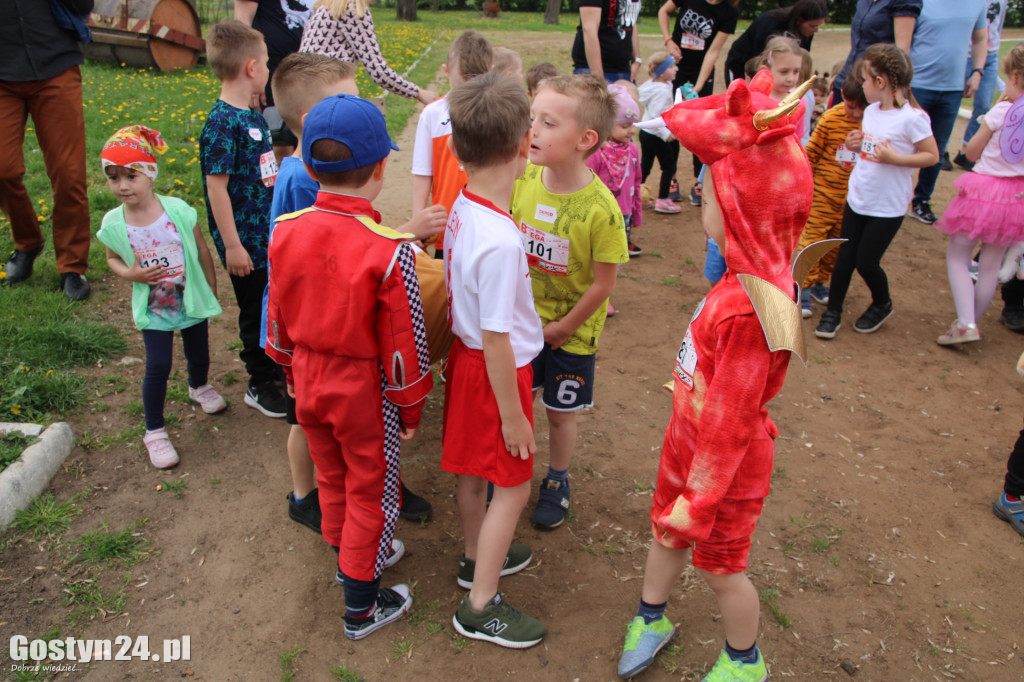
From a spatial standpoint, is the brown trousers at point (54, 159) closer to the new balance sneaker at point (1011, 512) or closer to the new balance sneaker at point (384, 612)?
the new balance sneaker at point (384, 612)

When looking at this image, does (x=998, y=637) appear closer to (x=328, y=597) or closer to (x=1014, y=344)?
(x=328, y=597)

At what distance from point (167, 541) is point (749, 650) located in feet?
7.92

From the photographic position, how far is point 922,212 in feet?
24.2

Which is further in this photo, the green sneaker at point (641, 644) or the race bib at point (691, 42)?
the race bib at point (691, 42)

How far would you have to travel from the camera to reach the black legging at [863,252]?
192 inches

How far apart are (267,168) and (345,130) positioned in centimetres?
170

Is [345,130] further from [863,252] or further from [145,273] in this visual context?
[863,252]

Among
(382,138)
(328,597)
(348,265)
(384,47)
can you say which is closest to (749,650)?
(328,597)

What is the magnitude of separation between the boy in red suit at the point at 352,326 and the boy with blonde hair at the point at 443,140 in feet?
4.38

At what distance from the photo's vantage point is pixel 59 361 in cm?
418

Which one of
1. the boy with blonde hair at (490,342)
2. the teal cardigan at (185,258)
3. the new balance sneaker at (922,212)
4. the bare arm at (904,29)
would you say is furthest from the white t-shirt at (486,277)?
the new balance sneaker at (922,212)

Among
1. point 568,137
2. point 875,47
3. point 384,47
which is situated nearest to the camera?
point 568,137

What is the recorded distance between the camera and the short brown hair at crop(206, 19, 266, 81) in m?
3.37

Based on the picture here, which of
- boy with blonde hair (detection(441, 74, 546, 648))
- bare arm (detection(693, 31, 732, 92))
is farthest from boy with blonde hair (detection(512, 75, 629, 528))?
bare arm (detection(693, 31, 732, 92))
